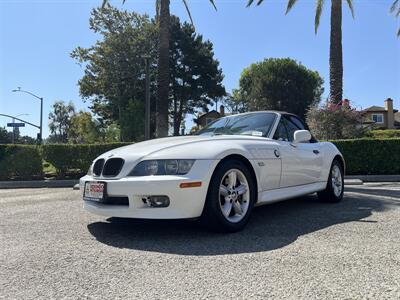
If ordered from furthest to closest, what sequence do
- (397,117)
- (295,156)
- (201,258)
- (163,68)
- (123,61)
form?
(397,117), (123,61), (163,68), (295,156), (201,258)

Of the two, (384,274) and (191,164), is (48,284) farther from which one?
(384,274)

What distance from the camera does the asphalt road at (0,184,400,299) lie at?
2.79 meters

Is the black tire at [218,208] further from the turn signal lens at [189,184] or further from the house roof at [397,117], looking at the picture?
the house roof at [397,117]

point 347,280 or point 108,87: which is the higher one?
point 108,87

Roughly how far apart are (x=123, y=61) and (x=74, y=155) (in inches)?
992

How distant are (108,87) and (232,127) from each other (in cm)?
3620

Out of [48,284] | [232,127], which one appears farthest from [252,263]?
[232,127]

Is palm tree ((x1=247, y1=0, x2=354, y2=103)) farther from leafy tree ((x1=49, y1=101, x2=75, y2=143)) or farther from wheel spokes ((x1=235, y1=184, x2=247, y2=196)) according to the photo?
leafy tree ((x1=49, y1=101, x2=75, y2=143))

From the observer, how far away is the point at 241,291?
9.01ft

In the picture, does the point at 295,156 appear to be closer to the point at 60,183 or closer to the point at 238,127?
the point at 238,127

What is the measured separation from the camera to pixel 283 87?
49250 millimetres

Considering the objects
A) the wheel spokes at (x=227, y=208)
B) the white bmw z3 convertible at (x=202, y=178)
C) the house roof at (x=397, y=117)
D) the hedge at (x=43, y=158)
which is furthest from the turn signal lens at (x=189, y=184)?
the house roof at (x=397, y=117)

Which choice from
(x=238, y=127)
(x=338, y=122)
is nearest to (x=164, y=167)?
(x=238, y=127)

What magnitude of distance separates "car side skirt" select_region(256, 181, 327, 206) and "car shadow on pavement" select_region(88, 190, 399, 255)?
0.27 meters
